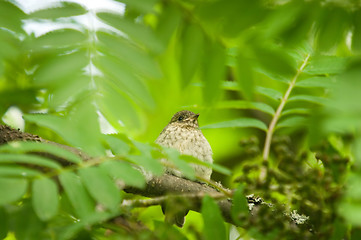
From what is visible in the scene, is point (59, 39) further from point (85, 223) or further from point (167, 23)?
point (85, 223)

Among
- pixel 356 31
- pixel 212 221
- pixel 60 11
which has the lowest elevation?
pixel 212 221

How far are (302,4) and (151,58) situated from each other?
579mm

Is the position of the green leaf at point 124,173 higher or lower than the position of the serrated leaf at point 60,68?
lower

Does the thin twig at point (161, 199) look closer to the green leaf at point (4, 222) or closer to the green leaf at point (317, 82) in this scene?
the green leaf at point (4, 222)

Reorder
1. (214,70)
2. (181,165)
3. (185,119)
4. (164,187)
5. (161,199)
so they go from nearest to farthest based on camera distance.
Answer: (214,70), (181,165), (161,199), (164,187), (185,119)

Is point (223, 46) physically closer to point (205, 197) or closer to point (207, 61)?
point (207, 61)

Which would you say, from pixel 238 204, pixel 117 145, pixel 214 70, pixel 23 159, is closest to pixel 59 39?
A: pixel 23 159

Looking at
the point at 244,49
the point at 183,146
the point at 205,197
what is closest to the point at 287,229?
the point at 205,197

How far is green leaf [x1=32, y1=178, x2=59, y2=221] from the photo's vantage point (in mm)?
A: 1864

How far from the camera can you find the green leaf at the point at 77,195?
208 cm

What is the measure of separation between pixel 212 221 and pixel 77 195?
621mm

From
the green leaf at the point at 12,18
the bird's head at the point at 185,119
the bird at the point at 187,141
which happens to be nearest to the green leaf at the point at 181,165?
the green leaf at the point at 12,18

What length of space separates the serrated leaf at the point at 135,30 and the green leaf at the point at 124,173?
1.85ft

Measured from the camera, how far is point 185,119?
636 cm
